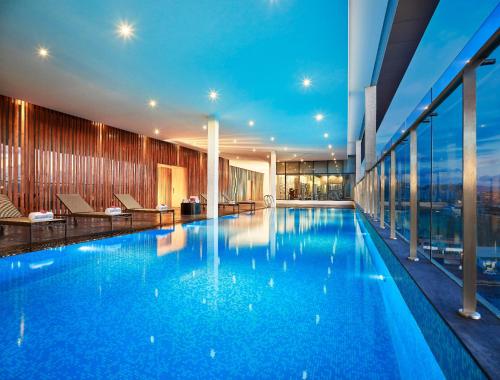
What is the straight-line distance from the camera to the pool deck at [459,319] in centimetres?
109

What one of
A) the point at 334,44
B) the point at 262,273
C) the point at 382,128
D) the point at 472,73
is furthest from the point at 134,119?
the point at 382,128

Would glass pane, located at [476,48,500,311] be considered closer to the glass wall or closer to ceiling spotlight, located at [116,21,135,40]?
ceiling spotlight, located at [116,21,135,40]

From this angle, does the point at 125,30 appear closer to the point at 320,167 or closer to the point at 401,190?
the point at 401,190

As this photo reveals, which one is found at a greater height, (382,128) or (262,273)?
(382,128)

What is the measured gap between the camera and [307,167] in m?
25.7

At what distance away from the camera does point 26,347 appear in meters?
1.75

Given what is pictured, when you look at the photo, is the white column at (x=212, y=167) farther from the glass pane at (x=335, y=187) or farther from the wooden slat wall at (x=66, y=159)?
→ the glass pane at (x=335, y=187)

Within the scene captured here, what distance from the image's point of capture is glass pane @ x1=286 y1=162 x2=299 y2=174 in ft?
85.3

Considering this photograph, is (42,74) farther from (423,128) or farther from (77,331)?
(423,128)

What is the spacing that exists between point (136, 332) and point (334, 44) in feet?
18.0

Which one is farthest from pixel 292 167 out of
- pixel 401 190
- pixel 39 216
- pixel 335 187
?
pixel 401 190

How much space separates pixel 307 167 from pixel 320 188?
2048mm

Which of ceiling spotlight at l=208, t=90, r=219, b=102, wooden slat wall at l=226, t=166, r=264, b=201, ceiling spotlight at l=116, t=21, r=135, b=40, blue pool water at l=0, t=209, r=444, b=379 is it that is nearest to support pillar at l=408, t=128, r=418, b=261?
blue pool water at l=0, t=209, r=444, b=379

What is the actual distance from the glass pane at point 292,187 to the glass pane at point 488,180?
2407 cm
